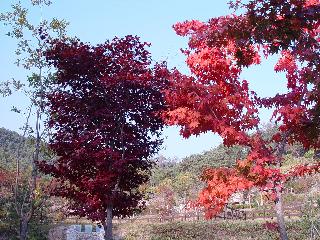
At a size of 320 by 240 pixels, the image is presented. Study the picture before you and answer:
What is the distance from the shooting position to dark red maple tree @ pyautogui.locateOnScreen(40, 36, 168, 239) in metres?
8.64

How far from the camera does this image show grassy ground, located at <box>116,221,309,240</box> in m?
17.7

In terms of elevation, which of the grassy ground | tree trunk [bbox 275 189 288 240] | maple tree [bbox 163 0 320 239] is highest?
maple tree [bbox 163 0 320 239]

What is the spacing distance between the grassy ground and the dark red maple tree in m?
9.65

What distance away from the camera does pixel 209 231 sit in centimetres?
1941

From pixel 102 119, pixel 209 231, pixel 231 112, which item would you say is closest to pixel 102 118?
pixel 102 119

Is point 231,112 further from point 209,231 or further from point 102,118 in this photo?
point 209,231

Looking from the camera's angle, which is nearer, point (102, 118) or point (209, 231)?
point (102, 118)

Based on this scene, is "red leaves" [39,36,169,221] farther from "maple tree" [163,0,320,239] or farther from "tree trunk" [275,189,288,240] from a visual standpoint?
"tree trunk" [275,189,288,240]

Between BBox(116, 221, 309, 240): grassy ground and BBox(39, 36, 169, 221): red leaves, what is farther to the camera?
BBox(116, 221, 309, 240): grassy ground

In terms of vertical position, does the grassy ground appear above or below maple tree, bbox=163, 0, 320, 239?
below

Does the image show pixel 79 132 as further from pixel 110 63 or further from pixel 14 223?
pixel 14 223

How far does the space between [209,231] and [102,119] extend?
41.4ft

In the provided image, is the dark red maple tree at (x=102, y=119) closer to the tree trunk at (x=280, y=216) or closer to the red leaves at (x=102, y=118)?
the red leaves at (x=102, y=118)

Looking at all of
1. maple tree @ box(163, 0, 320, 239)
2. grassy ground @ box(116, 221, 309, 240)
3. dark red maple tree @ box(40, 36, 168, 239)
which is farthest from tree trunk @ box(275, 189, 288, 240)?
grassy ground @ box(116, 221, 309, 240)
